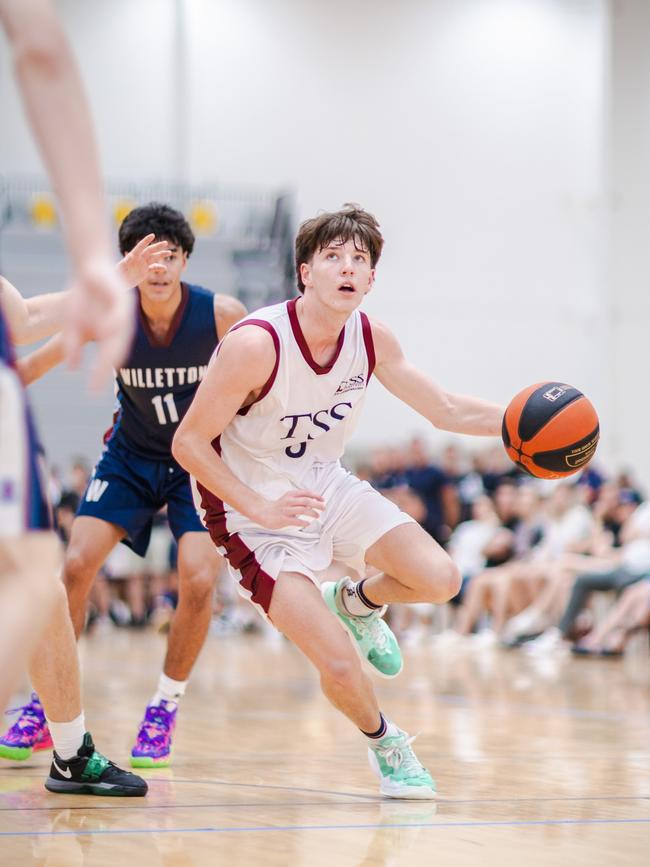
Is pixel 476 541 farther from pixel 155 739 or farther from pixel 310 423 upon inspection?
pixel 310 423

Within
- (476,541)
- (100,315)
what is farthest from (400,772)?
(476,541)

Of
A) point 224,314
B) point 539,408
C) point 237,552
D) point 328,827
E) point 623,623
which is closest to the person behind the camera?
point 328,827

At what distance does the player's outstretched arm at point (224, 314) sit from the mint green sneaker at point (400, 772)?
5.52 feet

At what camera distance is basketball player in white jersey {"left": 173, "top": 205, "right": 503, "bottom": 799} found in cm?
368

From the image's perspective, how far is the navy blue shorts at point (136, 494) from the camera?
4.57 m

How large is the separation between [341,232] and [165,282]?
0.88 meters

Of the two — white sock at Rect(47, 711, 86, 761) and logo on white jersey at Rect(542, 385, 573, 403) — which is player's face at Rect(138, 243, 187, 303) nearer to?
logo on white jersey at Rect(542, 385, 573, 403)

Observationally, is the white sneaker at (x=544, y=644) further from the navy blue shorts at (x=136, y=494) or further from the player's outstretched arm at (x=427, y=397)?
the player's outstretched arm at (x=427, y=397)

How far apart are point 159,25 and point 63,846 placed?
17.2 metres

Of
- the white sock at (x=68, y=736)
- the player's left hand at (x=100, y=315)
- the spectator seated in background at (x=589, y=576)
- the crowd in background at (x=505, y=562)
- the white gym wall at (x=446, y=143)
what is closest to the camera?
the player's left hand at (x=100, y=315)

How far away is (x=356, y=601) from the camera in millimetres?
4277

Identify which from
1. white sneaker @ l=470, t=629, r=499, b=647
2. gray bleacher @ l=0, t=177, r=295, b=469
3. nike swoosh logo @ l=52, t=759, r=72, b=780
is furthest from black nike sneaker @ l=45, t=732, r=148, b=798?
gray bleacher @ l=0, t=177, r=295, b=469

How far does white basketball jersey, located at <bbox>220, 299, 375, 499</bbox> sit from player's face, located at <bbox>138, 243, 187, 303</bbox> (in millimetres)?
633

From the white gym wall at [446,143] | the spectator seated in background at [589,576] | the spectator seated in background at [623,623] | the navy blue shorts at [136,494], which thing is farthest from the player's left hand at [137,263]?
the white gym wall at [446,143]
